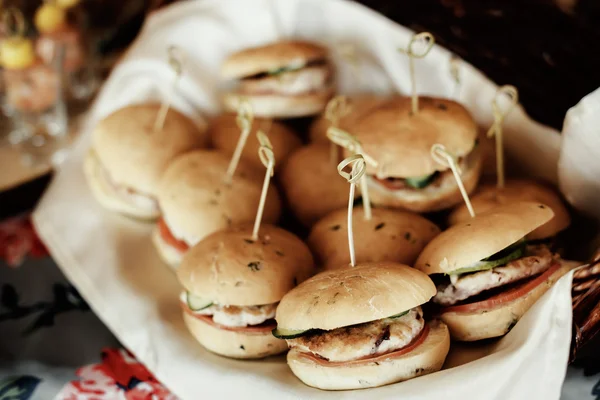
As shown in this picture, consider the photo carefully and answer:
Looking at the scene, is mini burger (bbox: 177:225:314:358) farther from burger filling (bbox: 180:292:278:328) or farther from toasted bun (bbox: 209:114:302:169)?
toasted bun (bbox: 209:114:302:169)

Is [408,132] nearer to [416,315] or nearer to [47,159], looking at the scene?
[416,315]

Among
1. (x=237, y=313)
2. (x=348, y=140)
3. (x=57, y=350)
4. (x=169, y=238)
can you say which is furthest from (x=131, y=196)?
(x=348, y=140)

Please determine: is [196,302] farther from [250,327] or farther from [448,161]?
[448,161]

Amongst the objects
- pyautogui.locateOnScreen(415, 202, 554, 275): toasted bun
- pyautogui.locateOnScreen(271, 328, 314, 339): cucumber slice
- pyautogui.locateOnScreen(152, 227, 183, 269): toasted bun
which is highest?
pyautogui.locateOnScreen(415, 202, 554, 275): toasted bun

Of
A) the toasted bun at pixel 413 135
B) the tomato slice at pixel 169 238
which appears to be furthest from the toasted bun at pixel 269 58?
the tomato slice at pixel 169 238

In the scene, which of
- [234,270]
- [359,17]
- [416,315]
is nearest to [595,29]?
[359,17]

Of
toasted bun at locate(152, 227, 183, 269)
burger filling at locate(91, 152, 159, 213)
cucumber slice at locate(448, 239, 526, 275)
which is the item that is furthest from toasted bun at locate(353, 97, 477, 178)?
burger filling at locate(91, 152, 159, 213)
